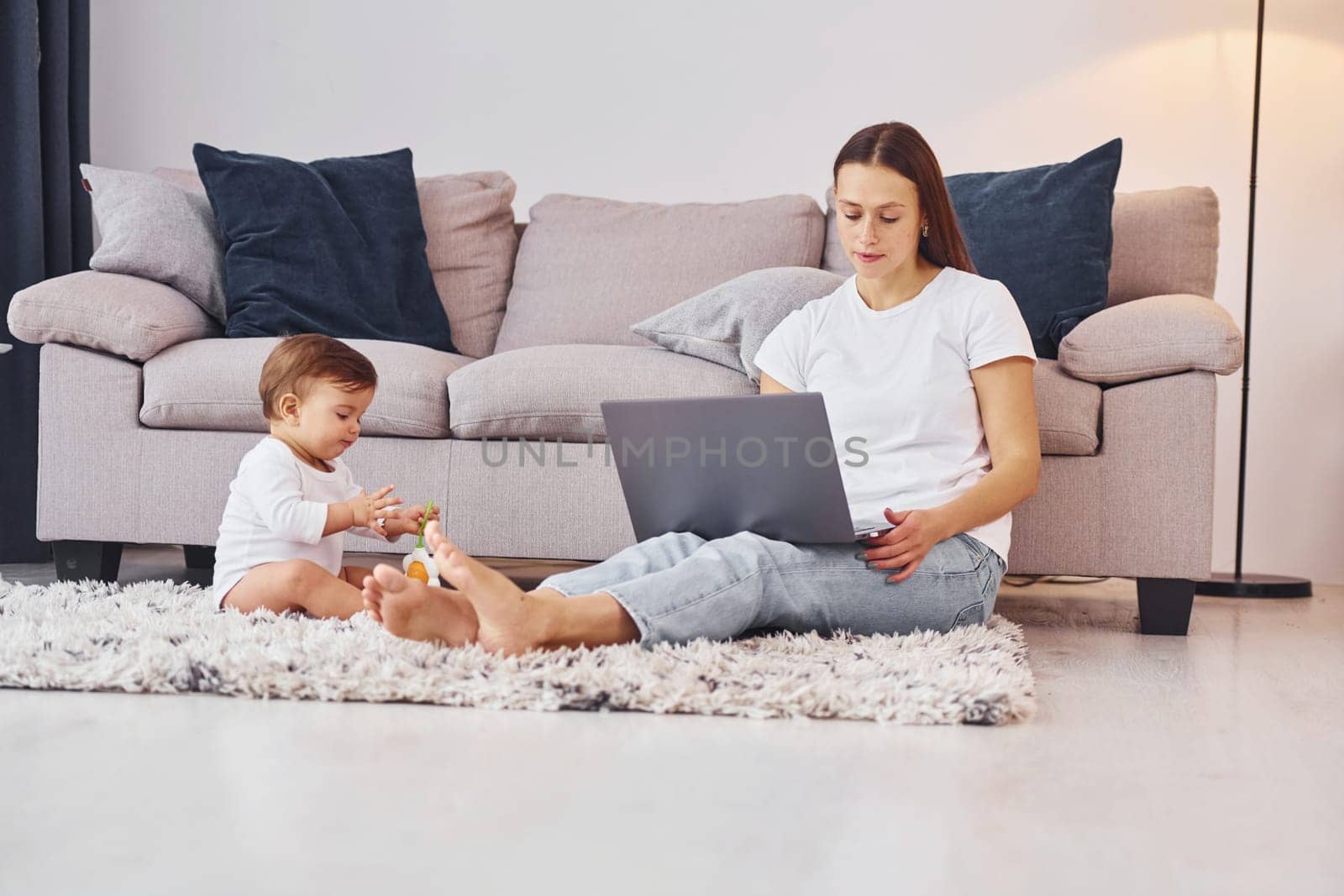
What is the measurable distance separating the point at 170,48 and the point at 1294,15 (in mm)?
3108

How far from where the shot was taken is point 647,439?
5.35 feet

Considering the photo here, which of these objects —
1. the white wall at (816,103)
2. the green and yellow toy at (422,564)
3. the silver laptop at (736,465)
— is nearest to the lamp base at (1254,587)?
the white wall at (816,103)

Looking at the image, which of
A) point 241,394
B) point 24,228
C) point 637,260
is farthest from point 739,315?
point 24,228

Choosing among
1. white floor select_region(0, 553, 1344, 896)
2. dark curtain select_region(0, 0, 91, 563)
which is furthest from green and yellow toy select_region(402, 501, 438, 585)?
dark curtain select_region(0, 0, 91, 563)

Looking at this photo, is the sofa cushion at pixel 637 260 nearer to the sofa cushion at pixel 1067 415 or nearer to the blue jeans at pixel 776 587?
the sofa cushion at pixel 1067 415

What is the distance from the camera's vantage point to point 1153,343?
2037 mm

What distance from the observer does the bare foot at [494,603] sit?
4.44 feet

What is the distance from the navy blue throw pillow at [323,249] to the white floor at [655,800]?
4.39ft

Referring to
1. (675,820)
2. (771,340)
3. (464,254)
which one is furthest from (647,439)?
(464,254)

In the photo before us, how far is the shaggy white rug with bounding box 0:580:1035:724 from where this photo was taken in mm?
1330

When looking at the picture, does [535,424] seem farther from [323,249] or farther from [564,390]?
[323,249]

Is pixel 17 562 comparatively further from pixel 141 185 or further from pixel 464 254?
pixel 464 254

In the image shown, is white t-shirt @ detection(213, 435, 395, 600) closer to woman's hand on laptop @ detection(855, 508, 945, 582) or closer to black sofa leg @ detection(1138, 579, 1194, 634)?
woman's hand on laptop @ detection(855, 508, 945, 582)

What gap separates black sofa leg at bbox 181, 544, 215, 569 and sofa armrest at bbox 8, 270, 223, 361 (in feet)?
1.85
